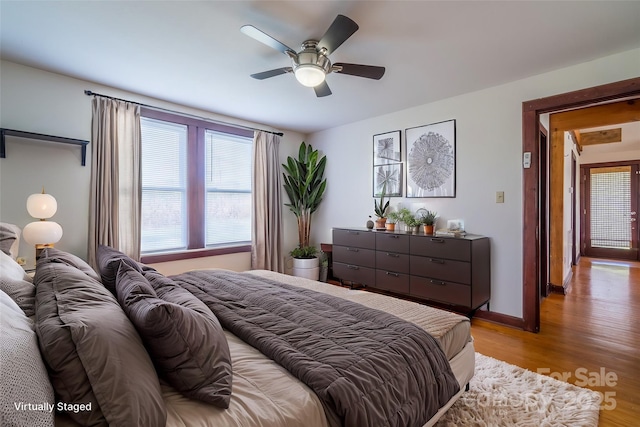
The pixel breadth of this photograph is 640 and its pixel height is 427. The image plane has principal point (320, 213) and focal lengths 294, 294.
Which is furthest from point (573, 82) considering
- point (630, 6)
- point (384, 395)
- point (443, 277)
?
point (384, 395)

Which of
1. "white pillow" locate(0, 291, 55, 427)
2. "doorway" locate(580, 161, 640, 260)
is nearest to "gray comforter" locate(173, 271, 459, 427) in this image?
"white pillow" locate(0, 291, 55, 427)

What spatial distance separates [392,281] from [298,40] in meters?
2.62

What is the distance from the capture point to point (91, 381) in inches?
29.8

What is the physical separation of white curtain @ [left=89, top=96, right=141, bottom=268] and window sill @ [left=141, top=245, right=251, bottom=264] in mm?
177

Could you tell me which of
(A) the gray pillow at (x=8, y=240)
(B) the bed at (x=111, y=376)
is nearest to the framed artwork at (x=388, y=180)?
(B) the bed at (x=111, y=376)

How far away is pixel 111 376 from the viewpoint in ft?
2.51

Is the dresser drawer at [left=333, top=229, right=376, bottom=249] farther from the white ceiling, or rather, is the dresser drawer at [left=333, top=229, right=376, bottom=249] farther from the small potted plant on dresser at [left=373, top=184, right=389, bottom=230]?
the white ceiling

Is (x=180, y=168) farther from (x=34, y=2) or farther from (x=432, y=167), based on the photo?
(x=432, y=167)

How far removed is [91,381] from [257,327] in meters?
0.72

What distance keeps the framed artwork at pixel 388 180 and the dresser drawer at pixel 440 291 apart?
1238mm

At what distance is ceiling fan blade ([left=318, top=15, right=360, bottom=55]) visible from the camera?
167 cm

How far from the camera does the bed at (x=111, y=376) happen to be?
71cm

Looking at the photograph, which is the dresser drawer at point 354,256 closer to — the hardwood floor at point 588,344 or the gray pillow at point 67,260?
the hardwood floor at point 588,344

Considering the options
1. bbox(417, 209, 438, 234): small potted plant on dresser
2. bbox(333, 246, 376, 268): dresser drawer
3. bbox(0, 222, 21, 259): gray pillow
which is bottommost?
bbox(333, 246, 376, 268): dresser drawer
